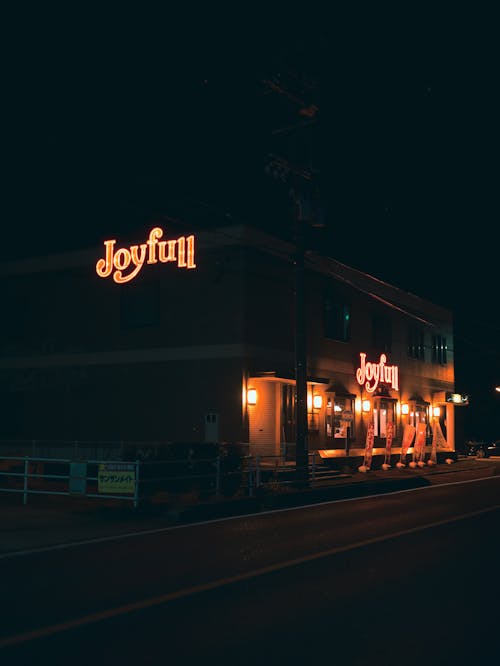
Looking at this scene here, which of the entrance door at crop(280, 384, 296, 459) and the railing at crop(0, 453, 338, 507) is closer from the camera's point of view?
the railing at crop(0, 453, 338, 507)

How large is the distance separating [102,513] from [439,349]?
30.5 m

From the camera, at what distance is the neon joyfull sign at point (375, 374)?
3072cm

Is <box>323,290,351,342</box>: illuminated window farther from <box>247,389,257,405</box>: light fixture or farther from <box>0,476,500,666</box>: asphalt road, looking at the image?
<box>0,476,500,666</box>: asphalt road

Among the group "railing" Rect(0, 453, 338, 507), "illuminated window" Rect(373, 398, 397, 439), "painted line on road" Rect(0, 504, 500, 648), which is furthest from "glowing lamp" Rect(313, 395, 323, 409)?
"painted line on road" Rect(0, 504, 500, 648)

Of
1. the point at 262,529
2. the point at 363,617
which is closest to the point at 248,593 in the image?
the point at 363,617

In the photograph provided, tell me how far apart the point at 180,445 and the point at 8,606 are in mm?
11405

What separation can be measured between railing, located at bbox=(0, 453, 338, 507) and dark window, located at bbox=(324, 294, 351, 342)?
354 inches

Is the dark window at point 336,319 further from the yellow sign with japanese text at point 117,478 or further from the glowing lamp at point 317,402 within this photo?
the yellow sign with japanese text at point 117,478

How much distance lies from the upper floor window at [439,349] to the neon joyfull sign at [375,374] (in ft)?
27.1

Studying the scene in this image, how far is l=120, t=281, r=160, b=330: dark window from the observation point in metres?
27.0

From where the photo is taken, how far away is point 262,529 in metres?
13.7

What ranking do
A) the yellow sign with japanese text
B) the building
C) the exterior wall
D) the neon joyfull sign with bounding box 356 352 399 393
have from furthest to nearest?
the neon joyfull sign with bounding box 356 352 399 393, the exterior wall, the building, the yellow sign with japanese text

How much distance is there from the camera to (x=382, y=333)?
34594mm

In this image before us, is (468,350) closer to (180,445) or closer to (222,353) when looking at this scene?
(222,353)
